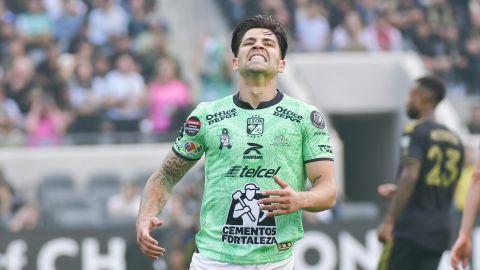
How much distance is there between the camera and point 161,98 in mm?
18047

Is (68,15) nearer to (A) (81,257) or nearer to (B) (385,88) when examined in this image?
(B) (385,88)

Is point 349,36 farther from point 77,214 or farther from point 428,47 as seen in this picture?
point 77,214

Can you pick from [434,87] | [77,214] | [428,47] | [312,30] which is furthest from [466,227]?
[428,47]

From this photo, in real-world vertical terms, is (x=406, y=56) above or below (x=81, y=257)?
above

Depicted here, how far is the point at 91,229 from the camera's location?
14.0 meters

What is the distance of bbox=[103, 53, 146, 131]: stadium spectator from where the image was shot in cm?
1775

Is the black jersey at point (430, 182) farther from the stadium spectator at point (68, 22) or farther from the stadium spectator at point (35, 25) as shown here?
the stadium spectator at point (68, 22)

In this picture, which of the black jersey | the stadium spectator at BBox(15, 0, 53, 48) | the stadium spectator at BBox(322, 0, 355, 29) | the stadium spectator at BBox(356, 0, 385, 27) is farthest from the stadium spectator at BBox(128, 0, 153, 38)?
the black jersey

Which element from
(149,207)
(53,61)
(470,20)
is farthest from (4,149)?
(149,207)

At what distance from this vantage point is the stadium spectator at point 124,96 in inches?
699

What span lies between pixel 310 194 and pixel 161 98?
37.1 ft

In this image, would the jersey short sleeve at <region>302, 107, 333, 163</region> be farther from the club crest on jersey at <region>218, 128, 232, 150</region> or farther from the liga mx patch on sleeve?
the liga mx patch on sleeve

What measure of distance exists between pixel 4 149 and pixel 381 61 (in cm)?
578

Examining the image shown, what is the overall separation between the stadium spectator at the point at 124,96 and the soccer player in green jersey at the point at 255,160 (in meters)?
10.5
